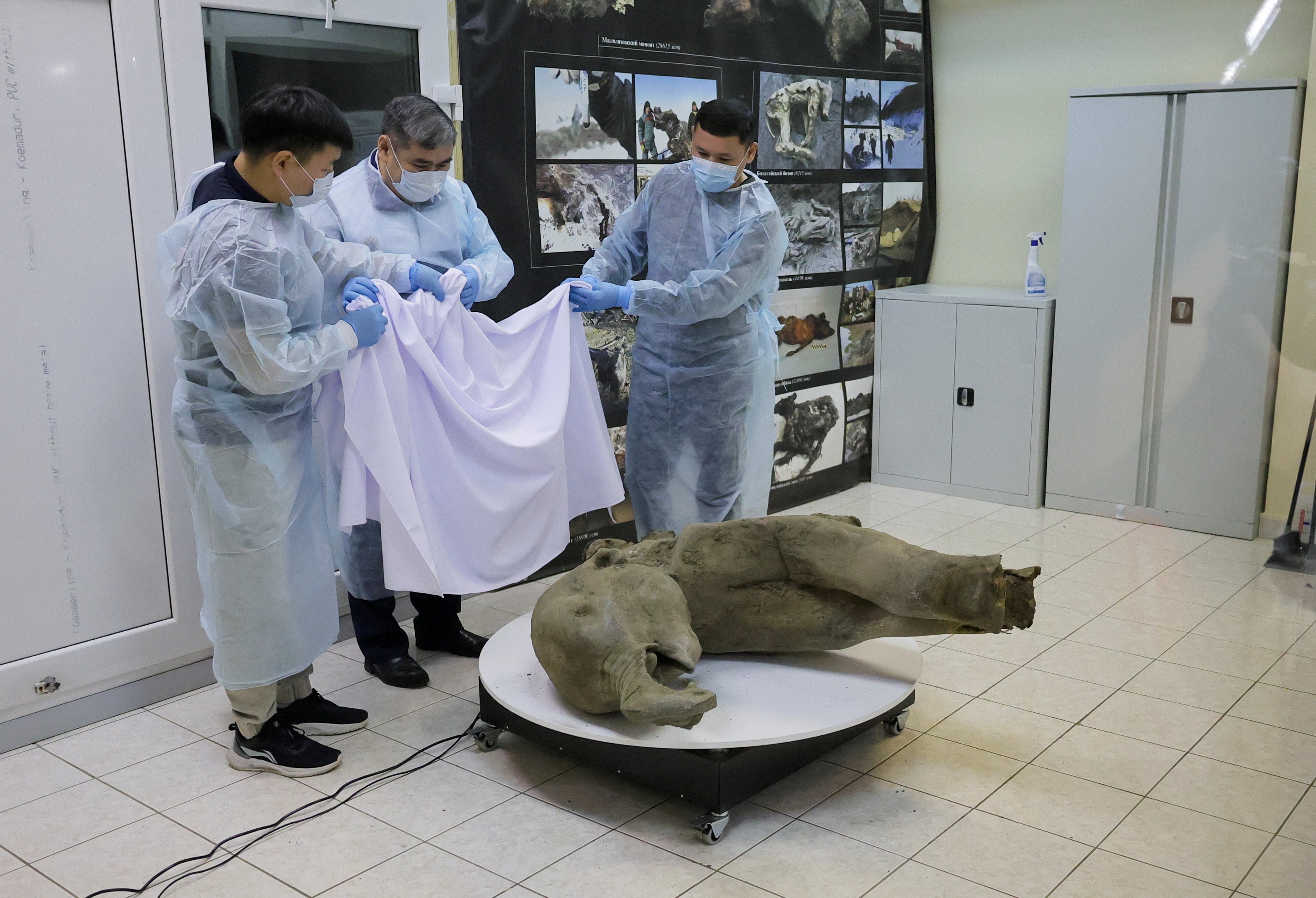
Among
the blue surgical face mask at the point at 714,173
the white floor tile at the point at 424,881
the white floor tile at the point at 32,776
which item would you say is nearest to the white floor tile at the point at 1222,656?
the blue surgical face mask at the point at 714,173

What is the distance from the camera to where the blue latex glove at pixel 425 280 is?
3.08 meters

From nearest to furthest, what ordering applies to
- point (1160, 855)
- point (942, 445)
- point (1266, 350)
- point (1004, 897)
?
point (1004, 897) → point (1160, 855) → point (1266, 350) → point (942, 445)

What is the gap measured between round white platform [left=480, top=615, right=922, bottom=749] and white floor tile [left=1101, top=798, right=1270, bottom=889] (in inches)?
22.6

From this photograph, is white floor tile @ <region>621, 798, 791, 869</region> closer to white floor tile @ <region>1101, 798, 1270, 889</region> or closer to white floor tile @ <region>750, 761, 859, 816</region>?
white floor tile @ <region>750, 761, 859, 816</region>

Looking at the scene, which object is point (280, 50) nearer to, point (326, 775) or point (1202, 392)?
point (326, 775)

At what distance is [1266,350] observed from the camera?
14.6 feet

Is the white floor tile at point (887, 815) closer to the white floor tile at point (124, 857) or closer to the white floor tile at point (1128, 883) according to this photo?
the white floor tile at point (1128, 883)

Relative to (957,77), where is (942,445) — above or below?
below

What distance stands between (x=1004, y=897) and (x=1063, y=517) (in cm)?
301

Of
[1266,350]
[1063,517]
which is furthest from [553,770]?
[1266,350]

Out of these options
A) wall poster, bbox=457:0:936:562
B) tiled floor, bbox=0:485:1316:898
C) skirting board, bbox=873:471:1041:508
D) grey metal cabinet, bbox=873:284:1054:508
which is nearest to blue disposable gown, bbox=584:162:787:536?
wall poster, bbox=457:0:936:562

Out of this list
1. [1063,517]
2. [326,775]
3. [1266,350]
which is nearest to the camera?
[326,775]

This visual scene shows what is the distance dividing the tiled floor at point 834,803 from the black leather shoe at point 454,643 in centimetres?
4

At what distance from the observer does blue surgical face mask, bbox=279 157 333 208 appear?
263 cm
